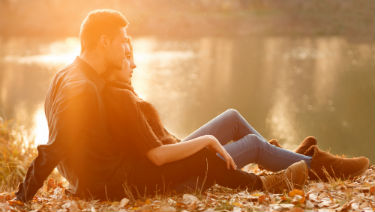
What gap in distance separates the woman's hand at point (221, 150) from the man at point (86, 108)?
0.70 meters

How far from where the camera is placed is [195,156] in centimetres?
323

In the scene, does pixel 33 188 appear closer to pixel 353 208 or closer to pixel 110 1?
pixel 353 208

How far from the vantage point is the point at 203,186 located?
3373 mm

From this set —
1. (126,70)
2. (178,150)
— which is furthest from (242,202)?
(126,70)

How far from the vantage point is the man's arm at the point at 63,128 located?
292cm

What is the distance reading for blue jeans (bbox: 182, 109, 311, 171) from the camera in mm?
3473

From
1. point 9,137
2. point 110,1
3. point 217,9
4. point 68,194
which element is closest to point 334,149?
point 9,137

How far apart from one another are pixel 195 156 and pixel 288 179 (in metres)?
0.79

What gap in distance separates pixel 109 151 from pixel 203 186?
788mm

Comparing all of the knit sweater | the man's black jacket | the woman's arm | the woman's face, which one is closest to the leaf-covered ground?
the man's black jacket

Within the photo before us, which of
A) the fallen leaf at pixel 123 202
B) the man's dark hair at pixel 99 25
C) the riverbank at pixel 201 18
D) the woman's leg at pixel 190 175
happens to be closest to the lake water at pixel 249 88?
the woman's leg at pixel 190 175

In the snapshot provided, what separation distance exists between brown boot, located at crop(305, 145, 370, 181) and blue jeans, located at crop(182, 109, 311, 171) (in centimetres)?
9

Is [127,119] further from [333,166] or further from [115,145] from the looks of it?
[333,166]

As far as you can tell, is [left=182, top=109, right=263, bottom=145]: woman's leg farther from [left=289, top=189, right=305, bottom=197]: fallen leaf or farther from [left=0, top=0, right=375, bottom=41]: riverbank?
[left=0, top=0, right=375, bottom=41]: riverbank
